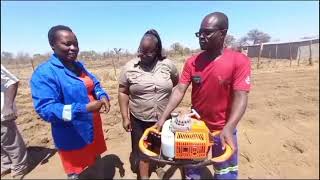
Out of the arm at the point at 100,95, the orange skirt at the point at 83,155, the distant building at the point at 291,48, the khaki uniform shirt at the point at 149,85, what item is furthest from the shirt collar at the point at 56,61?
the distant building at the point at 291,48

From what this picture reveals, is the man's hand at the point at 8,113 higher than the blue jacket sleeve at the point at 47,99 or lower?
lower

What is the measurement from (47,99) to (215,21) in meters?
1.53

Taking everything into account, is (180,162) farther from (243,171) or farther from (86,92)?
(243,171)

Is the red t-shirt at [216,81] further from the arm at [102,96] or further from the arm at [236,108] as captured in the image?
the arm at [102,96]

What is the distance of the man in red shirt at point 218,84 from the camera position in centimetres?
236

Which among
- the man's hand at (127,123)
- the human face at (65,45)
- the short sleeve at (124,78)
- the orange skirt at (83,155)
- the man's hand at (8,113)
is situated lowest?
the orange skirt at (83,155)

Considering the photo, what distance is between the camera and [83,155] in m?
2.98

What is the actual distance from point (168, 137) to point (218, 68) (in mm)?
699

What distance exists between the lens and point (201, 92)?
259cm

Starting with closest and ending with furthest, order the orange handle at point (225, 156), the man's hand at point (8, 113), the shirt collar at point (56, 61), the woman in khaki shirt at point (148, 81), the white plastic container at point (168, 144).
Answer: the orange handle at point (225, 156)
the white plastic container at point (168, 144)
the shirt collar at point (56, 61)
the woman in khaki shirt at point (148, 81)
the man's hand at point (8, 113)

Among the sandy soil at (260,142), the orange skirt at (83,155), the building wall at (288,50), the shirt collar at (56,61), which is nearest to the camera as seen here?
the shirt collar at (56,61)

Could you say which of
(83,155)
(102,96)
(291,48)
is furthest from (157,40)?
(291,48)

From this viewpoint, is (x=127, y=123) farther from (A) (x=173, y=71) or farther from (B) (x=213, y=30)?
(B) (x=213, y=30)

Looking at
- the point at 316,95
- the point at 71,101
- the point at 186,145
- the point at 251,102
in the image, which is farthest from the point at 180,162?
the point at 316,95
